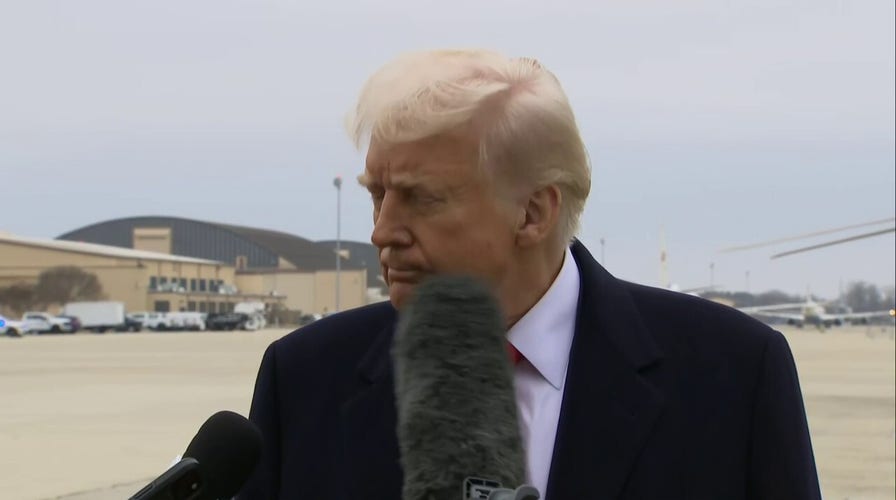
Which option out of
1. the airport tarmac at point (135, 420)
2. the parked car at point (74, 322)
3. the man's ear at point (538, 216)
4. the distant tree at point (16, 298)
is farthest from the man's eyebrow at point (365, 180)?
the parked car at point (74, 322)

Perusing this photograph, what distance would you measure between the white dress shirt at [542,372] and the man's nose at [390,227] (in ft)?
1.05

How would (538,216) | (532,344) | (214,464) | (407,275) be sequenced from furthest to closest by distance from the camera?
(532,344) → (538,216) → (407,275) → (214,464)

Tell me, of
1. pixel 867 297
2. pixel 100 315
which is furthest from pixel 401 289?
pixel 867 297

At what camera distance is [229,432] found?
1529 mm

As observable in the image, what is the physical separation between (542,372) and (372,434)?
295 millimetres

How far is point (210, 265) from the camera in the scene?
86875 millimetres

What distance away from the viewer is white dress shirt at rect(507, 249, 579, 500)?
185 centimetres

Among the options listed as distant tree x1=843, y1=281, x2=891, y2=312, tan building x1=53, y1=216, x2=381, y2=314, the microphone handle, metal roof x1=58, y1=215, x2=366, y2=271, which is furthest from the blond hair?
distant tree x1=843, y1=281, x2=891, y2=312

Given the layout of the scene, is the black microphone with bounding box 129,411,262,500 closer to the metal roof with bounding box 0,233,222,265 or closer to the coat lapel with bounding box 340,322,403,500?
the coat lapel with bounding box 340,322,403,500

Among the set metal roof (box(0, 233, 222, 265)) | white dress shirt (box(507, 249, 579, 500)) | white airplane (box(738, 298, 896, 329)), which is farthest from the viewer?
white airplane (box(738, 298, 896, 329))

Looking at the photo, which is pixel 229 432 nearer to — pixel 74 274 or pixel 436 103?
pixel 436 103

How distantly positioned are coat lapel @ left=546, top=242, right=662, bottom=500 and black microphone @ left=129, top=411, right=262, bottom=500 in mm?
498

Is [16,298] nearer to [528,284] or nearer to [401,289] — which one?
[528,284]

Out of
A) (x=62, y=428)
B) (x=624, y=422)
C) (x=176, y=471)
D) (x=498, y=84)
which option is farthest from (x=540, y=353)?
(x=62, y=428)
